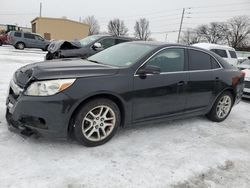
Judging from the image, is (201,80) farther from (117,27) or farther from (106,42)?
(117,27)

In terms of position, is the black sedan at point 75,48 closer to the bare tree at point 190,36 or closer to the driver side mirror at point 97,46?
the driver side mirror at point 97,46

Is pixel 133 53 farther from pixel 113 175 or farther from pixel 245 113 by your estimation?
pixel 245 113

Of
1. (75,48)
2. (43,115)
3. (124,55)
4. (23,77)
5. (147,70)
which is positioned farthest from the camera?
(75,48)

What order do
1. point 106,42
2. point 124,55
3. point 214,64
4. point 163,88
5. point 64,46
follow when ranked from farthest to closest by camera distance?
point 106,42
point 64,46
point 214,64
point 124,55
point 163,88

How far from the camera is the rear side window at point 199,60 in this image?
4.54m

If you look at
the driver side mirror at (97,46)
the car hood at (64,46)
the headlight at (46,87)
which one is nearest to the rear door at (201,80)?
the headlight at (46,87)

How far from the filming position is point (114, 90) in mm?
3461

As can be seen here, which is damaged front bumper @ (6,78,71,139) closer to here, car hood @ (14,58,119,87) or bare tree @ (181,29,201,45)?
car hood @ (14,58,119,87)

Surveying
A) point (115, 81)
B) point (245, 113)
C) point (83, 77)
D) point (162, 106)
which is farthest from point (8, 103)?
point (245, 113)

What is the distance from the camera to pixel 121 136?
3.98 metres

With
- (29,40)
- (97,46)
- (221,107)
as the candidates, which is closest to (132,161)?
(221,107)

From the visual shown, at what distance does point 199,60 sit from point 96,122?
93.3 inches

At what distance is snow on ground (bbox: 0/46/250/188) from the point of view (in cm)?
278

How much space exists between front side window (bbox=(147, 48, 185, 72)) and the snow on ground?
1.10 meters
